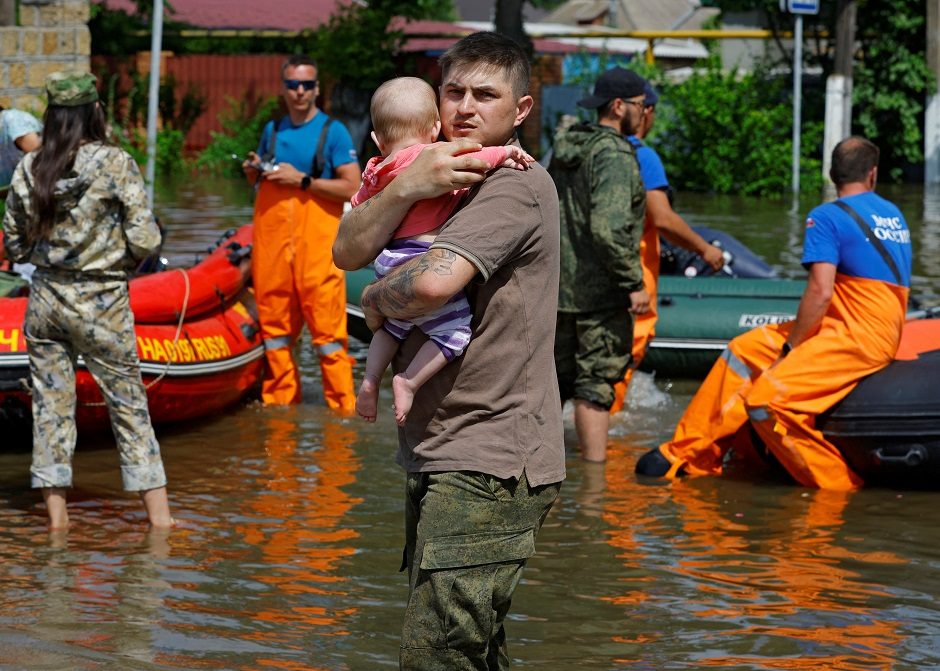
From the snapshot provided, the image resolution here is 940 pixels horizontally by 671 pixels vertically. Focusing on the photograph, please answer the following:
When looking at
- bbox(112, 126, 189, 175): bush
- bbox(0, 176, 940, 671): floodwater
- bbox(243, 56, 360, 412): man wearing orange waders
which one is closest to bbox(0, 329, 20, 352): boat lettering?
bbox(0, 176, 940, 671): floodwater

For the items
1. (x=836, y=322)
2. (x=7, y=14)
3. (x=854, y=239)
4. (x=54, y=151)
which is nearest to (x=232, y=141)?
(x=7, y=14)

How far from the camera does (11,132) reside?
23.0ft

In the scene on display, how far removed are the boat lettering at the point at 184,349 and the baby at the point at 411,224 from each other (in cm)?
407

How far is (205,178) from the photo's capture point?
24.7 m

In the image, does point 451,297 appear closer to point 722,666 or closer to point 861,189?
point 722,666

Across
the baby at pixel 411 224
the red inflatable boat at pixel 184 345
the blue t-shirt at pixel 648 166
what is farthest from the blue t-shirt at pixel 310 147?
the baby at pixel 411 224

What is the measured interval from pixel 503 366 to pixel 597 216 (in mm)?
3671

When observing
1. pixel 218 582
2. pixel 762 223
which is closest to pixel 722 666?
pixel 218 582

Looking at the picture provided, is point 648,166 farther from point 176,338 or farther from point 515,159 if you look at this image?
point 515,159

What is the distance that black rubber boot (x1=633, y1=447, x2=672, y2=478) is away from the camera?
7.27 meters

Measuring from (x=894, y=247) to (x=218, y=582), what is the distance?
337 cm

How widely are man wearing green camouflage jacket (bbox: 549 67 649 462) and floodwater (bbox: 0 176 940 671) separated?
0.47 m

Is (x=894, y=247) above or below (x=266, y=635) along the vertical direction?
above

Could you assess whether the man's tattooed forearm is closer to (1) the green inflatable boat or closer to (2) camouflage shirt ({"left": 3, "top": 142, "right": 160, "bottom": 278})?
(2) camouflage shirt ({"left": 3, "top": 142, "right": 160, "bottom": 278})
